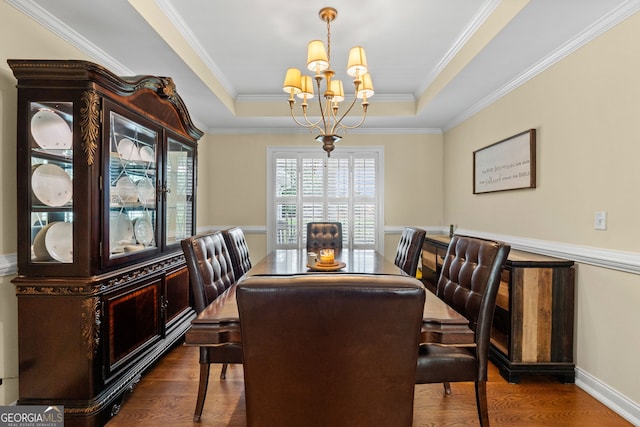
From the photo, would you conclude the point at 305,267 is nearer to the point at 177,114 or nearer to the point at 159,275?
the point at 159,275

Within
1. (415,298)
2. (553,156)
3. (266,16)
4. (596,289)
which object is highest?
(266,16)

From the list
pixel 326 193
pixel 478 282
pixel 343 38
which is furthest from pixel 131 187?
pixel 326 193

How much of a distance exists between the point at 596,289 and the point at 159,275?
3.02m

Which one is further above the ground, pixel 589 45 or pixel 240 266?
pixel 589 45

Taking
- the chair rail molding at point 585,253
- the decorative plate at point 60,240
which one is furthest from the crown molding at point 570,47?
the decorative plate at point 60,240

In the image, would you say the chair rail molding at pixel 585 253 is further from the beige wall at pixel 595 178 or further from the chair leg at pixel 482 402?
the chair leg at pixel 482 402

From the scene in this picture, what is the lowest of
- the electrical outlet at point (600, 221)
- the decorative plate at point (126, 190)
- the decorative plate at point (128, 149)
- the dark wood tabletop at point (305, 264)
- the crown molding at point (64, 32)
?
the dark wood tabletop at point (305, 264)

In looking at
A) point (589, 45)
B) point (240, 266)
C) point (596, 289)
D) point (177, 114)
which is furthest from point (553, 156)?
point (177, 114)

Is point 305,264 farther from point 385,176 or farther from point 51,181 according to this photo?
point 385,176

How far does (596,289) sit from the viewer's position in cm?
212

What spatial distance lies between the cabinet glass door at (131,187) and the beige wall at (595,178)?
302 cm

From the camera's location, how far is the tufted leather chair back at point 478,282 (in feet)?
5.09

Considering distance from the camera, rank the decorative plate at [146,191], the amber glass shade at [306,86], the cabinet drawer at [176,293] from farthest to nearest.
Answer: the cabinet drawer at [176,293]
the amber glass shade at [306,86]
the decorative plate at [146,191]

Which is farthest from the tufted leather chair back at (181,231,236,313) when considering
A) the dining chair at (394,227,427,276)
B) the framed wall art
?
the framed wall art
